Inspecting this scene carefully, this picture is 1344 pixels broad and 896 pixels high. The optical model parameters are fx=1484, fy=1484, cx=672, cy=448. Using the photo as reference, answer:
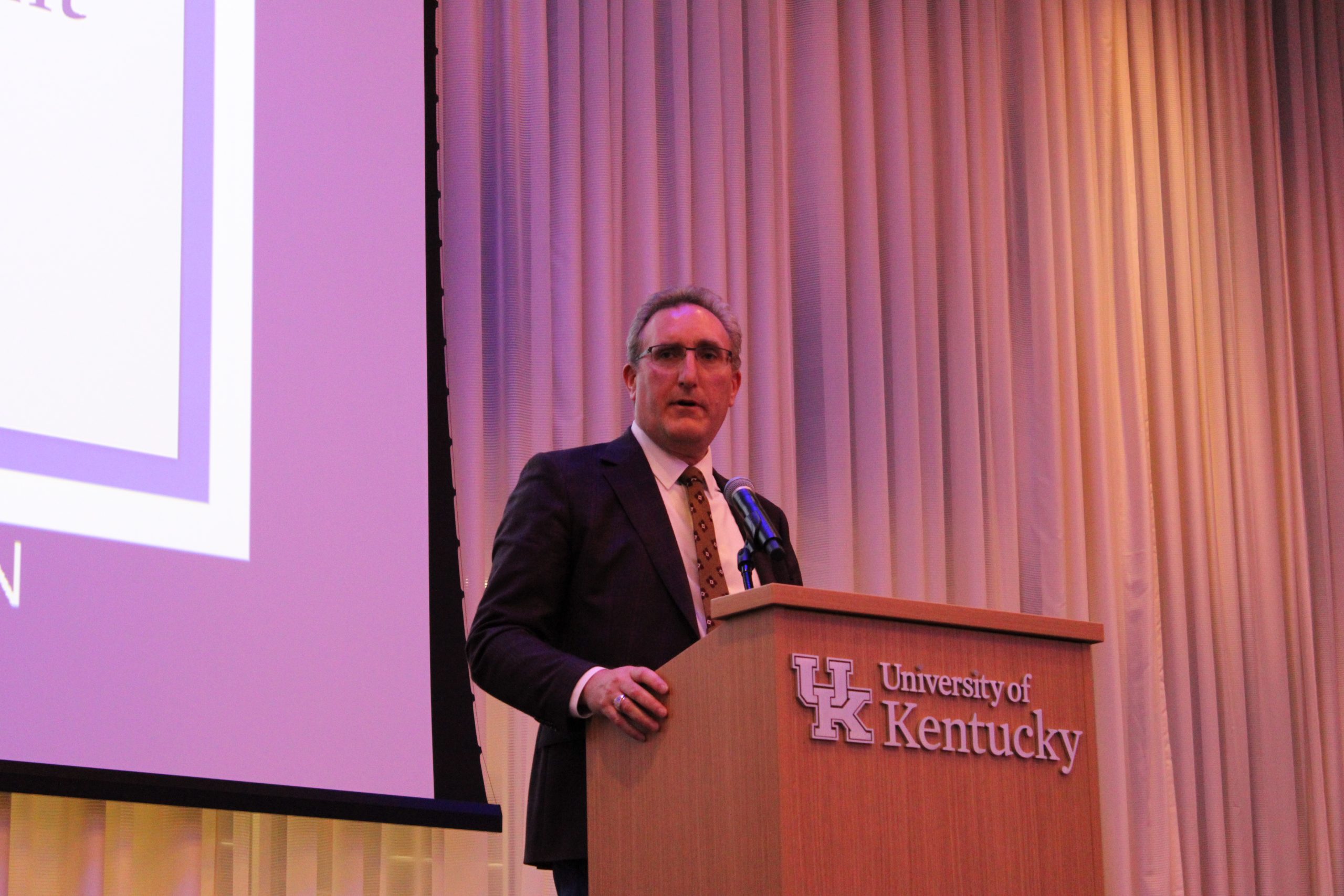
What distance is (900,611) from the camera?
180cm

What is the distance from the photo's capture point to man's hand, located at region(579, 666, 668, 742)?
1844 mm

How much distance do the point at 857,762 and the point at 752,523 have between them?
1.47 feet

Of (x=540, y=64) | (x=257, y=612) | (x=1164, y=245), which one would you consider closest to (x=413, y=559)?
(x=257, y=612)

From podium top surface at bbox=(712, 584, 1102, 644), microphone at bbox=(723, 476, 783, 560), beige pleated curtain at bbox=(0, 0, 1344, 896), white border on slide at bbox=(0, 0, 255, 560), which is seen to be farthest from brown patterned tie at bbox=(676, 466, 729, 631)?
beige pleated curtain at bbox=(0, 0, 1344, 896)

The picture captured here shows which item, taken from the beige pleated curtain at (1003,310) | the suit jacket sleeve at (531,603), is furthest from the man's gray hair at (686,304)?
the beige pleated curtain at (1003,310)

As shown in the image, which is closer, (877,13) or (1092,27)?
(877,13)

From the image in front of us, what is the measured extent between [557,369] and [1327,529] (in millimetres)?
2889

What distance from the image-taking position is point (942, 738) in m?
1.82

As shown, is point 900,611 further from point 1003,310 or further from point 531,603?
point 1003,310

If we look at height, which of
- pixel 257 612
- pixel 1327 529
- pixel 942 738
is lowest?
pixel 942 738

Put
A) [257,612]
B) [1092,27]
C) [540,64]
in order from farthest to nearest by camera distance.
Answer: [1092,27], [540,64], [257,612]

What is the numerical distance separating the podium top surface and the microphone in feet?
0.79

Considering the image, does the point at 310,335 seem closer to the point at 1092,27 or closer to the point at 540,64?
the point at 540,64

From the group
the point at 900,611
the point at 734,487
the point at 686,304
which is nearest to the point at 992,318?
the point at 686,304
